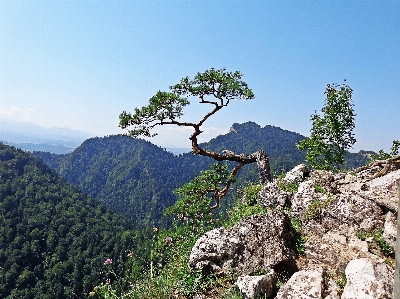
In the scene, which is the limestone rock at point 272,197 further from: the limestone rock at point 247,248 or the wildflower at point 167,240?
the wildflower at point 167,240

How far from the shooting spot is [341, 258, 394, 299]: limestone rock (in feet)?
12.0

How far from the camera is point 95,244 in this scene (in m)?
120

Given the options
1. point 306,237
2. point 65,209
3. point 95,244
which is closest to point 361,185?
point 306,237

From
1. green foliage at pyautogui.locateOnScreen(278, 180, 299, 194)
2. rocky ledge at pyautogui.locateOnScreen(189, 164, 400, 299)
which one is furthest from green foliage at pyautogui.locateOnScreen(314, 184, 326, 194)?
green foliage at pyautogui.locateOnScreen(278, 180, 299, 194)

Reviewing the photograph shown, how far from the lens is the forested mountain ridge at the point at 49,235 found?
317ft

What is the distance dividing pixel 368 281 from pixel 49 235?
133 m

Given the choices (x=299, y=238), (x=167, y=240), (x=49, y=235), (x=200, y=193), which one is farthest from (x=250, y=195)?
(x=49, y=235)

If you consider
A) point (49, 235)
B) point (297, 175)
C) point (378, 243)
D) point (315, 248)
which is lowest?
point (49, 235)

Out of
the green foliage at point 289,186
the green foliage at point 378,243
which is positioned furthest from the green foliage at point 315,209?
the green foliage at point 289,186

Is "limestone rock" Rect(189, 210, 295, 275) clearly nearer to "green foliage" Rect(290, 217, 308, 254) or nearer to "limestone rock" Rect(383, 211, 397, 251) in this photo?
"green foliage" Rect(290, 217, 308, 254)

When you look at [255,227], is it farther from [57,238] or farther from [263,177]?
[57,238]

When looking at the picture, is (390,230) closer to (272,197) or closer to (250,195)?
(272,197)

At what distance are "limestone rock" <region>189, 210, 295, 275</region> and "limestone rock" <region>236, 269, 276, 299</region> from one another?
496mm

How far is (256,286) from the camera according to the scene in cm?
424
